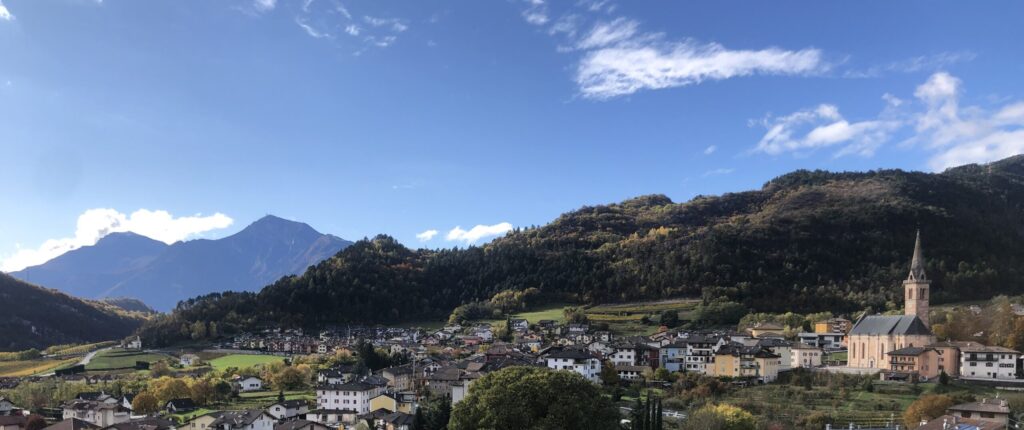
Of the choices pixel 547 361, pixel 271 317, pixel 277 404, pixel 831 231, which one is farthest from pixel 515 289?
pixel 277 404

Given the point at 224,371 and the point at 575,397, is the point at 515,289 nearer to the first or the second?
the point at 224,371

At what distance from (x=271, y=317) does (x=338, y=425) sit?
71.7 m

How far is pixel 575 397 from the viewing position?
112ft

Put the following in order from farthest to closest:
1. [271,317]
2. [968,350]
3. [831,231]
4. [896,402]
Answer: [831,231] → [271,317] → [968,350] → [896,402]

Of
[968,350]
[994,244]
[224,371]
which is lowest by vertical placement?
[224,371]

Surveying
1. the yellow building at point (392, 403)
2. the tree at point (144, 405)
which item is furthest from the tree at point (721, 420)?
the tree at point (144, 405)

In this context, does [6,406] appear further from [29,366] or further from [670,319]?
[670,319]

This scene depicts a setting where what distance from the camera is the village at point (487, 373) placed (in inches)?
1852

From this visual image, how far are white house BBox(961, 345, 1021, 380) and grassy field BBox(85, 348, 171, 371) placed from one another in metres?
76.3

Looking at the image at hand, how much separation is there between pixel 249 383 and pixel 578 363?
29960mm

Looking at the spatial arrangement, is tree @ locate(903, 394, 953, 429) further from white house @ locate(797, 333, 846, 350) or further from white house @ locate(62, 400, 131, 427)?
white house @ locate(62, 400, 131, 427)

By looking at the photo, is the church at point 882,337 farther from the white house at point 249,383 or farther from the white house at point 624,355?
the white house at point 249,383

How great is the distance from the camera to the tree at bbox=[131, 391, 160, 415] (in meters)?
56.4

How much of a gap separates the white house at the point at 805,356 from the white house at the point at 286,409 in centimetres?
3395
